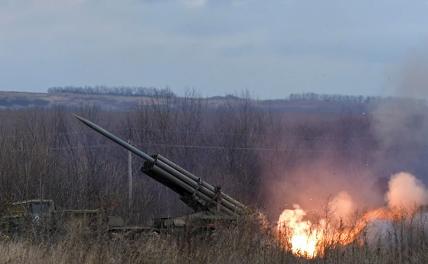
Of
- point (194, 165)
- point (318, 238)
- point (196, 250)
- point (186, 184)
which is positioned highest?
point (186, 184)

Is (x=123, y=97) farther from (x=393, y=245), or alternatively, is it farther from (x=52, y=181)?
(x=393, y=245)

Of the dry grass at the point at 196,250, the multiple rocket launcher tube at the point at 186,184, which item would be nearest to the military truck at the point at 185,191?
the multiple rocket launcher tube at the point at 186,184

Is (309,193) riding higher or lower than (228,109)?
lower

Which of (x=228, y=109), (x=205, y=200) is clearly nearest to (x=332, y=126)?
(x=228, y=109)

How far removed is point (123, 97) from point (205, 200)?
298ft

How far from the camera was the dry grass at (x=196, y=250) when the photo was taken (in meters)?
11.8

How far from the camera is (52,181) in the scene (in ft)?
94.9

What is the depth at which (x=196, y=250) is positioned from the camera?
42.8 feet

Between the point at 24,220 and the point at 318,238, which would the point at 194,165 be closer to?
the point at 24,220

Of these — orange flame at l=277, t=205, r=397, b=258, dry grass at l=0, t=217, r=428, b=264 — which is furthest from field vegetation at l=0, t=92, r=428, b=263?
orange flame at l=277, t=205, r=397, b=258

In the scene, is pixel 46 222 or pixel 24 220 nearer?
pixel 46 222

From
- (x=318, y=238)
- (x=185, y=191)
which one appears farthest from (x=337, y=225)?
(x=185, y=191)

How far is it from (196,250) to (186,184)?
6.35m

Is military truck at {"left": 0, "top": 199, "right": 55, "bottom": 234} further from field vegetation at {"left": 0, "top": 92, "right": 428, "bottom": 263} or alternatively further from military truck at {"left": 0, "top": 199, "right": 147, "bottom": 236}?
field vegetation at {"left": 0, "top": 92, "right": 428, "bottom": 263}
